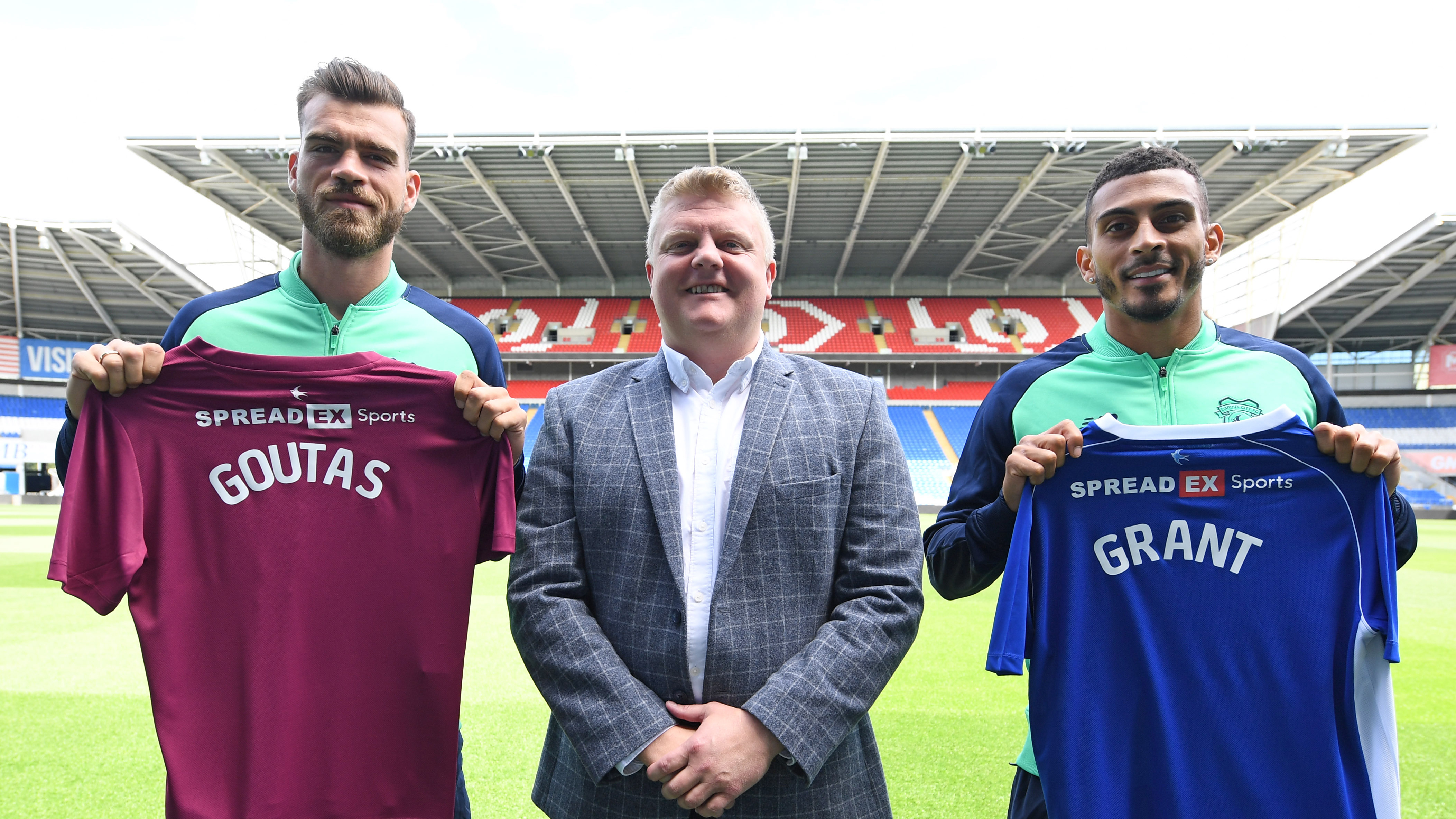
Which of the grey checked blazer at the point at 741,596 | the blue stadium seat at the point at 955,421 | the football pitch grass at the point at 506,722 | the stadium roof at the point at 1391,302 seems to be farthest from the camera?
the blue stadium seat at the point at 955,421

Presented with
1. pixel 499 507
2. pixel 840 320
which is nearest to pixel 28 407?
pixel 840 320

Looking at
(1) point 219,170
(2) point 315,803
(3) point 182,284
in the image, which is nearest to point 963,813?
(2) point 315,803

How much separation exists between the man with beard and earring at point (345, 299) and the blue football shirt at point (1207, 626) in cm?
136

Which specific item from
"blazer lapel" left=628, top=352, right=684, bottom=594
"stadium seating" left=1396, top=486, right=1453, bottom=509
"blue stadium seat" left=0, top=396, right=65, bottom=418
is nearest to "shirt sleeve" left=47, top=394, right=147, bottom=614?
"blazer lapel" left=628, top=352, right=684, bottom=594

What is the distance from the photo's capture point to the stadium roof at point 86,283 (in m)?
22.1

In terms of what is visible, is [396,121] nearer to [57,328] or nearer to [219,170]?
[219,170]

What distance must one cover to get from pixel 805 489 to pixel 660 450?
349 millimetres

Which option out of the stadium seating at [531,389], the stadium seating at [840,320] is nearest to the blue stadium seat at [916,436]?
the stadium seating at [840,320]

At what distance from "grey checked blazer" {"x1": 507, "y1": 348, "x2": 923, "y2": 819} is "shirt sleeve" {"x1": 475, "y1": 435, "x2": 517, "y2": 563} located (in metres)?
0.04

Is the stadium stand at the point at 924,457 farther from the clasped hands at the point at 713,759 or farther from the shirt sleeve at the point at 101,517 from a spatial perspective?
the shirt sleeve at the point at 101,517

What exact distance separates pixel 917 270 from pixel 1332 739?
26.6m

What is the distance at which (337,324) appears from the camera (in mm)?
2090

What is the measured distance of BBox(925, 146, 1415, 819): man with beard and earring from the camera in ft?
6.21

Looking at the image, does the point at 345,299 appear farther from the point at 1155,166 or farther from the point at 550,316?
the point at 550,316
